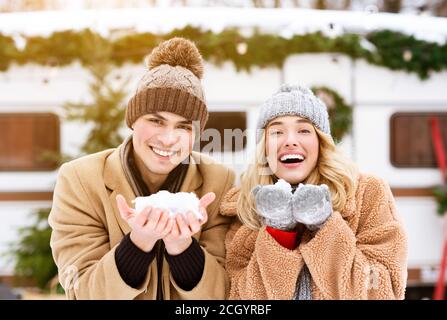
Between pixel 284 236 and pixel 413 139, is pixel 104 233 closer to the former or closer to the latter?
pixel 284 236

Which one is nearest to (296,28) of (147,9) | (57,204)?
(147,9)

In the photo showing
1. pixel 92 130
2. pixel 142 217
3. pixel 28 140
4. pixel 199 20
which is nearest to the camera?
pixel 142 217

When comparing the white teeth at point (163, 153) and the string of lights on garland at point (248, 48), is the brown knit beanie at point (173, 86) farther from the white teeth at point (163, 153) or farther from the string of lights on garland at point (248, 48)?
the string of lights on garland at point (248, 48)

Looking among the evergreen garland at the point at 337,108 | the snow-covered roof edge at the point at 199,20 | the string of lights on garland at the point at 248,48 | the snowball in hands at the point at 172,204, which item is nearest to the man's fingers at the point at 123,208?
the snowball in hands at the point at 172,204

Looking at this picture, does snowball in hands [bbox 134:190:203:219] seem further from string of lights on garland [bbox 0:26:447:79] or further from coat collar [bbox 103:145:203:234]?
string of lights on garland [bbox 0:26:447:79]

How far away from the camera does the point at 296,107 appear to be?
984 mm

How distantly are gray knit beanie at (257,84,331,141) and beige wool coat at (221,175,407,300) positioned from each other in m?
0.15

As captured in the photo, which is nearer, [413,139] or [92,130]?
[92,130]

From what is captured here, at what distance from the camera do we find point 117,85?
2.36 m

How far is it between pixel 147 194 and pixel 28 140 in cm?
168

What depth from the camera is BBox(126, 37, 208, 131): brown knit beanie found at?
3.19 ft

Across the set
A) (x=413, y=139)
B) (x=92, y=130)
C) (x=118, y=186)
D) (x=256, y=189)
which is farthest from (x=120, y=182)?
(x=413, y=139)

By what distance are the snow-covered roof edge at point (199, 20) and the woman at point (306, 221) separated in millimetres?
959
